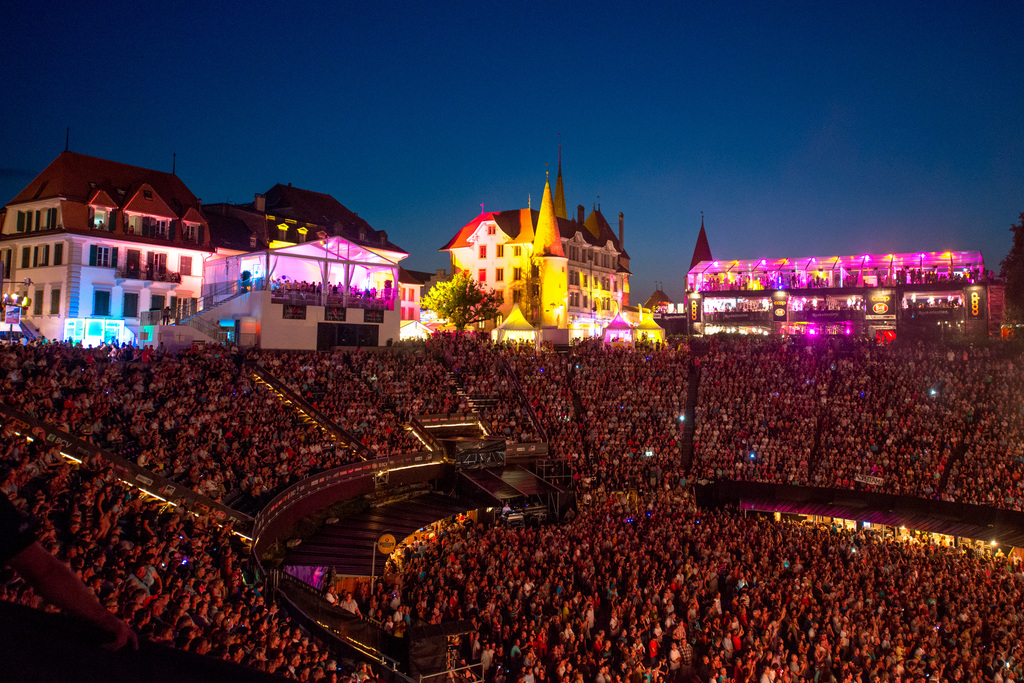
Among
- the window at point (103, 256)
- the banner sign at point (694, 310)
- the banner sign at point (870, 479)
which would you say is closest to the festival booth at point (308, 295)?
the window at point (103, 256)

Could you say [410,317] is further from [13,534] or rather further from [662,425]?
[13,534]

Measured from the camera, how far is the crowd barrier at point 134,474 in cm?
1459

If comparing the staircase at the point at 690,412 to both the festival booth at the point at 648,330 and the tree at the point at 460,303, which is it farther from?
the tree at the point at 460,303

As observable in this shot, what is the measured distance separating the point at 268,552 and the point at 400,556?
4.19 meters

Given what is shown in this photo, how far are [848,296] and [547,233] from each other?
24.0 meters

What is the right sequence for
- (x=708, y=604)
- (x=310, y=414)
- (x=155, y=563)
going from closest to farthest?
(x=155, y=563), (x=708, y=604), (x=310, y=414)

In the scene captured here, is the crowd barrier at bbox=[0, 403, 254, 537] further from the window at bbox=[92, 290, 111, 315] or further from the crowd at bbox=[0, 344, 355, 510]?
the window at bbox=[92, 290, 111, 315]

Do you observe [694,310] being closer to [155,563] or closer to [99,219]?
[99,219]

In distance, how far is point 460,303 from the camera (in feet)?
175

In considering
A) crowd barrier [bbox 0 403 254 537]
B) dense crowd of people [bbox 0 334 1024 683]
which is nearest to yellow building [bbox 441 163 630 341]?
dense crowd of people [bbox 0 334 1024 683]

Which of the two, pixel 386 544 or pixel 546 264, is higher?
pixel 546 264

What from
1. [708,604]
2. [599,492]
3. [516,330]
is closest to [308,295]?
[516,330]

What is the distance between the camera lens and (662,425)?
30.7 metres

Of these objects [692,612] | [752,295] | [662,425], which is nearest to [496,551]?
[692,612]
